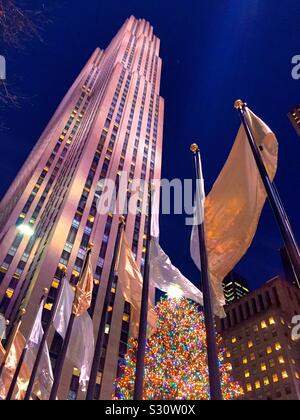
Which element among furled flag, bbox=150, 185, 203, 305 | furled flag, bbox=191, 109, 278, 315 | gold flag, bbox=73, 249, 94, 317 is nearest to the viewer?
furled flag, bbox=191, 109, 278, 315

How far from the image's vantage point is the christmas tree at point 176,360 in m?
26.2

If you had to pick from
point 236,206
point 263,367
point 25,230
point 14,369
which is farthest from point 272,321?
point 236,206

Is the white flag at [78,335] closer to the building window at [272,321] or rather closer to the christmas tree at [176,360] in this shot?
the christmas tree at [176,360]

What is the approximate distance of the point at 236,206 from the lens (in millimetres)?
10102

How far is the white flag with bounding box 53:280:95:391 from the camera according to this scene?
595 inches

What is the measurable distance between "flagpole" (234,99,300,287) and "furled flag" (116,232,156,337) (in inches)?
251

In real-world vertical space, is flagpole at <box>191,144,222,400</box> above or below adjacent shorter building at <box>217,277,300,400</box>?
below

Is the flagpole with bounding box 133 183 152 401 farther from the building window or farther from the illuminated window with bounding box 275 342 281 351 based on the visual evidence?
the building window

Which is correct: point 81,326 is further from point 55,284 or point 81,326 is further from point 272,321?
point 272,321

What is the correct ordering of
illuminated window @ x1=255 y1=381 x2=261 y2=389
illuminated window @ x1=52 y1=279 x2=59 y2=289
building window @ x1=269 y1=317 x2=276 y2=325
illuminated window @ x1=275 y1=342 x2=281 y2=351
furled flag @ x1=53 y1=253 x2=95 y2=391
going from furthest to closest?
building window @ x1=269 y1=317 x2=276 y2=325
illuminated window @ x1=275 y1=342 x2=281 y2=351
illuminated window @ x1=255 y1=381 x2=261 y2=389
illuminated window @ x1=52 y1=279 x2=59 y2=289
furled flag @ x1=53 y1=253 x2=95 y2=391

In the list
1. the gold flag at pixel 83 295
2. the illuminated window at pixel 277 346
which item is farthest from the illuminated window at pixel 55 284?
the illuminated window at pixel 277 346

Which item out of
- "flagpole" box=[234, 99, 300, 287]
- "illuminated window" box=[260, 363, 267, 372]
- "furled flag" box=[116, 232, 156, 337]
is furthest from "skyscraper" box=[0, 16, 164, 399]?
"illuminated window" box=[260, 363, 267, 372]

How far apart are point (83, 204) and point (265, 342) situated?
60570mm

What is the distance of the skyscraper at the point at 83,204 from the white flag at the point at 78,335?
22.9 metres
